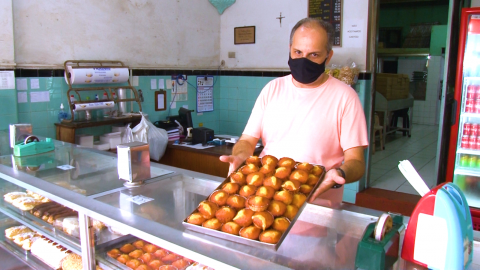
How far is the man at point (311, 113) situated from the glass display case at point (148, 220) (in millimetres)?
374

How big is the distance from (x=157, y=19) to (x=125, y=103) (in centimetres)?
112

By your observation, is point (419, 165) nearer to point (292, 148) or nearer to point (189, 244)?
point (292, 148)

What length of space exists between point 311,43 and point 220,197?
923mm

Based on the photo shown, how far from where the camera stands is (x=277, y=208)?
1239mm

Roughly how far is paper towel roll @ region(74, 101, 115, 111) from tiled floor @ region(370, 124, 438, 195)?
10.7ft

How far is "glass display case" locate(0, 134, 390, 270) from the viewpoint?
3.82 feet

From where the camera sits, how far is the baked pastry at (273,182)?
1366 millimetres

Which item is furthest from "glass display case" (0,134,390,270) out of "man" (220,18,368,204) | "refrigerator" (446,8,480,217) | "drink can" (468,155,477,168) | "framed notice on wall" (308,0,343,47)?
"framed notice on wall" (308,0,343,47)

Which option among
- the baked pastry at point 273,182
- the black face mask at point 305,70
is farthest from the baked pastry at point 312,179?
the black face mask at point 305,70

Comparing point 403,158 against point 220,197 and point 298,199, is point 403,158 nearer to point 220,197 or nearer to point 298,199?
point 298,199

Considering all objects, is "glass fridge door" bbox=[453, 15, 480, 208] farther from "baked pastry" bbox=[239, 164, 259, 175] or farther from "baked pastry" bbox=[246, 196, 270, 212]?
"baked pastry" bbox=[246, 196, 270, 212]

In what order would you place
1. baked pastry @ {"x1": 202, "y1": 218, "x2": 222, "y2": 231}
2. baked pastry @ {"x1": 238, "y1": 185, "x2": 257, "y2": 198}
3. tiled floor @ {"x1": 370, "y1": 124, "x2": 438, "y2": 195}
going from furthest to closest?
1. tiled floor @ {"x1": 370, "y1": 124, "x2": 438, "y2": 195}
2. baked pastry @ {"x1": 238, "y1": 185, "x2": 257, "y2": 198}
3. baked pastry @ {"x1": 202, "y1": 218, "x2": 222, "y2": 231}

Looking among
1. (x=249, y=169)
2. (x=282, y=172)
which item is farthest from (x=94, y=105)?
(x=282, y=172)

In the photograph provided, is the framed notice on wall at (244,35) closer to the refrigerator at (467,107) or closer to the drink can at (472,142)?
the refrigerator at (467,107)
